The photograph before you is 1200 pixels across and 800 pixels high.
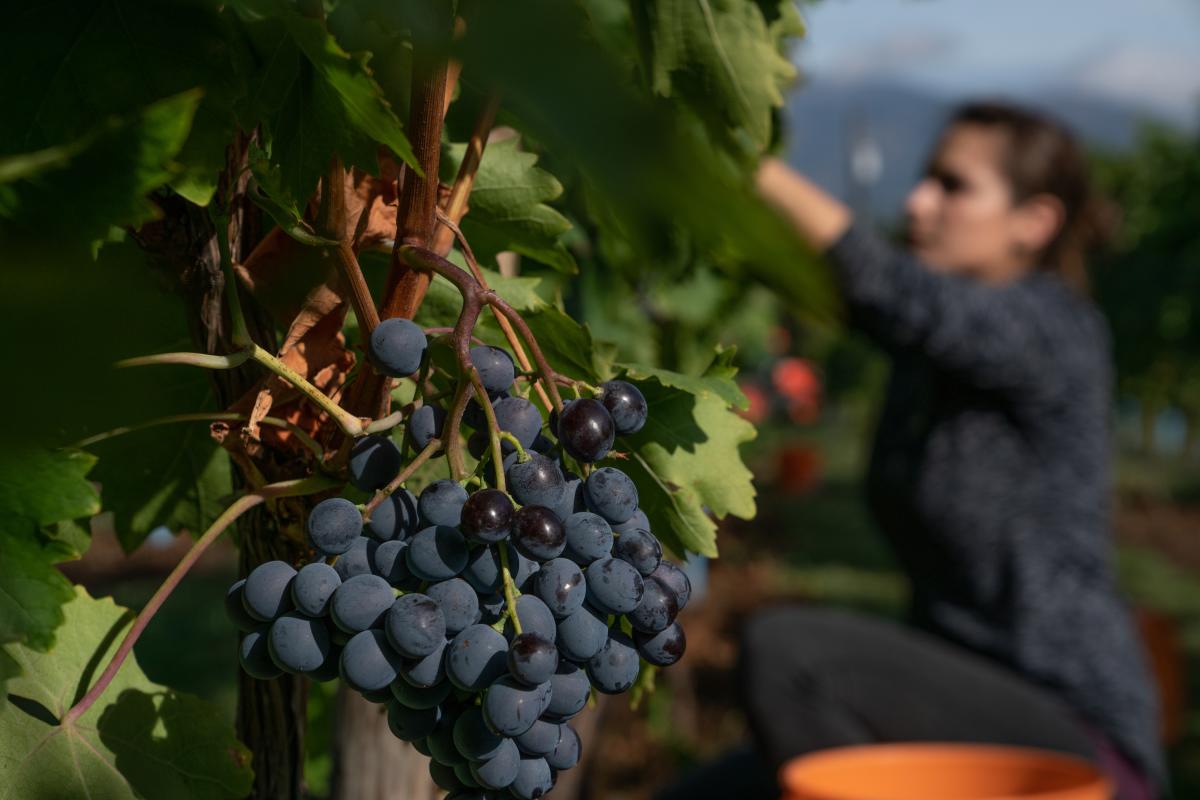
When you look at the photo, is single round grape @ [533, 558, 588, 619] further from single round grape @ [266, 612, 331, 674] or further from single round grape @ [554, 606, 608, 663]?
single round grape @ [266, 612, 331, 674]

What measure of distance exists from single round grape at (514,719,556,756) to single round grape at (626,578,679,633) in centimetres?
7

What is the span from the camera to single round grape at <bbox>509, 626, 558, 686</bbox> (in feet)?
1.73

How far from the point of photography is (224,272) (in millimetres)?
640

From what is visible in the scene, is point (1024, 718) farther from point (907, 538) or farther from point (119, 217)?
point (119, 217)

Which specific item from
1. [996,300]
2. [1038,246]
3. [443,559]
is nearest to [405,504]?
[443,559]

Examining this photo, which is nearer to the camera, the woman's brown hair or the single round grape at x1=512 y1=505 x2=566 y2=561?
the single round grape at x1=512 y1=505 x2=566 y2=561

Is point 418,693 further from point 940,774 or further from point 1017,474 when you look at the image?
point 1017,474

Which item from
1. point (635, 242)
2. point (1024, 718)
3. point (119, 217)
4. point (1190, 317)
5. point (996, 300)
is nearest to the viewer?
point (635, 242)

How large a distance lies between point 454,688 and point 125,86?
34 centimetres

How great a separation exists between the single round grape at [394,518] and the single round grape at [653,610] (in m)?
0.12

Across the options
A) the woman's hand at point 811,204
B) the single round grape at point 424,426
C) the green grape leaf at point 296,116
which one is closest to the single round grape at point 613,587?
the single round grape at point 424,426

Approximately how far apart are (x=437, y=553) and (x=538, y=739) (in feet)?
0.34

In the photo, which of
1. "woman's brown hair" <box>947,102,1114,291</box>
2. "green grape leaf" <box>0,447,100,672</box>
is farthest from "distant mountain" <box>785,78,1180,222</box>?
"green grape leaf" <box>0,447,100,672</box>

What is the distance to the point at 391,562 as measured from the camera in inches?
22.4
